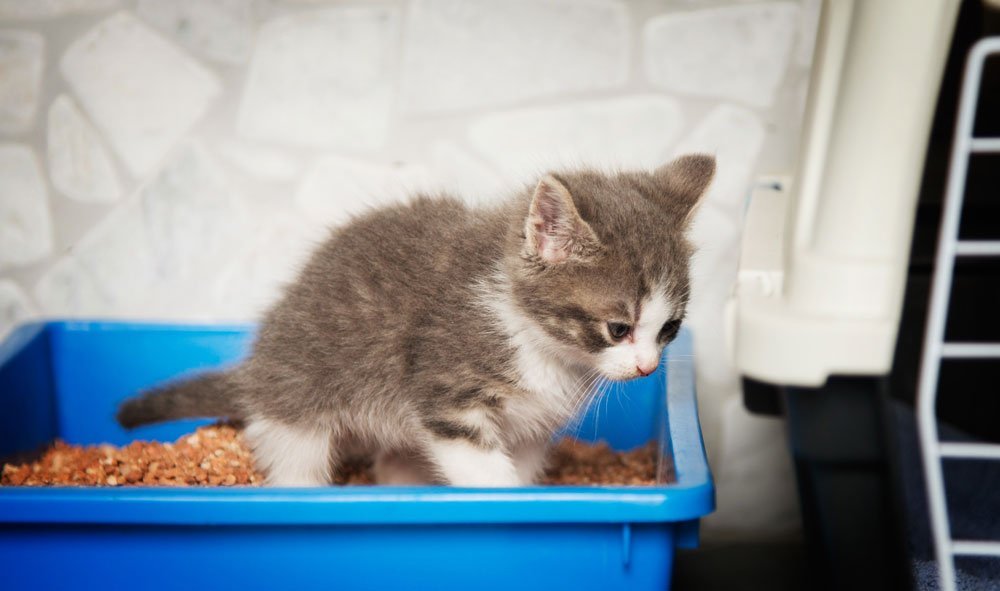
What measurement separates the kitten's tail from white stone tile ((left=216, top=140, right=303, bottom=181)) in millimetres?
611

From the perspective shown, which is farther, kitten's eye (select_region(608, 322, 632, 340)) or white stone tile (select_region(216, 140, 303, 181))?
white stone tile (select_region(216, 140, 303, 181))

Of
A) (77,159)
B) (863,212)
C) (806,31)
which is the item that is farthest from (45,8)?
(863,212)

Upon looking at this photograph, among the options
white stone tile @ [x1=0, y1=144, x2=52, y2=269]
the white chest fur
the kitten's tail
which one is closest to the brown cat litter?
the kitten's tail

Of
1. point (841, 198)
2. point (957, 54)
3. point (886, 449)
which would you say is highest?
point (957, 54)

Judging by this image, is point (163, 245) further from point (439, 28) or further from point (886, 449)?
point (886, 449)

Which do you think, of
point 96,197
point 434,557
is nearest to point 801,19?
point 434,557

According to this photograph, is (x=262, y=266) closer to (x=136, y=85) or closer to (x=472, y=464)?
(x=136, y=85)

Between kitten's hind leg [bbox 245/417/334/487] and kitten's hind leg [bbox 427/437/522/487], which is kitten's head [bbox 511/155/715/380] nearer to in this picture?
kitten's hind leg [bbox 427/437/522/487]

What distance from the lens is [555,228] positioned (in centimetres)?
145

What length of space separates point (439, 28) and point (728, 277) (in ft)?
3.16

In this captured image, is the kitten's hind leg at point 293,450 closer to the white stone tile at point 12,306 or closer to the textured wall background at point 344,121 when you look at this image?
the textured wall background at point 344,121

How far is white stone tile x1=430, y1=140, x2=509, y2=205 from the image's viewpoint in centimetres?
226

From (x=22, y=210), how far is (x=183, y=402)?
0.88 metres

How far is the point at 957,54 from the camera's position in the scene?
1.33 metres
